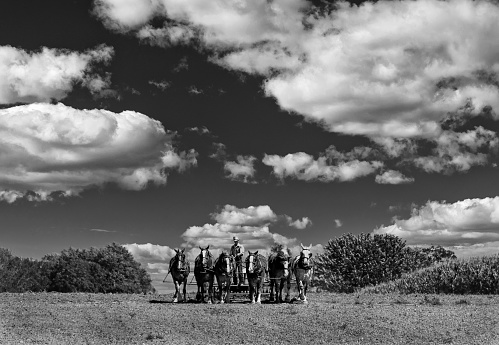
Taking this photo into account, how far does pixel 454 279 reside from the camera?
50.2 metres

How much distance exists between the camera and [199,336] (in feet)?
81.3

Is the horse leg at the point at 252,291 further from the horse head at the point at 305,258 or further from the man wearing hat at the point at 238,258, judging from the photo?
the horse head at the point at 305,258

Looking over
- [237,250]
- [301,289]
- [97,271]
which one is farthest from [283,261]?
[97,271]

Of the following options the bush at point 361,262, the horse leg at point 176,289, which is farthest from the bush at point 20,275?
the horse leg at point 176,289

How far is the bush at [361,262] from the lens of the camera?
200 ft

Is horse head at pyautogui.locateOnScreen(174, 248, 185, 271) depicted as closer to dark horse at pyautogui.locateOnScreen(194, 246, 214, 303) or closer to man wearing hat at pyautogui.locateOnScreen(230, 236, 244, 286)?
dark horse at pyautogui.locateOnScreen(194, 246, 214, 303)

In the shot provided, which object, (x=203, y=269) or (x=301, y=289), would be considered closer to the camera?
(x=203, y=269)

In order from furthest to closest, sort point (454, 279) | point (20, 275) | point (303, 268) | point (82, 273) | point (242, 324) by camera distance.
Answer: point (20, 275) < point (82, 273) < point (454, 279) < point (303, 268) < point (242, 324)

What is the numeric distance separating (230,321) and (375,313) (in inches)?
269

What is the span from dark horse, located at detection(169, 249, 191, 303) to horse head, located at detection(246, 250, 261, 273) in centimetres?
389

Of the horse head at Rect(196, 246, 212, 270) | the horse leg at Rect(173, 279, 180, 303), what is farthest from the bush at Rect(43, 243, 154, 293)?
the horse head at Rect(196, 246, 212, 270)

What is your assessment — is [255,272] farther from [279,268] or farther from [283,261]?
[283,261]

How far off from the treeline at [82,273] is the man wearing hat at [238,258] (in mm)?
37785

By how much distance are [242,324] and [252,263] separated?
6.90m
